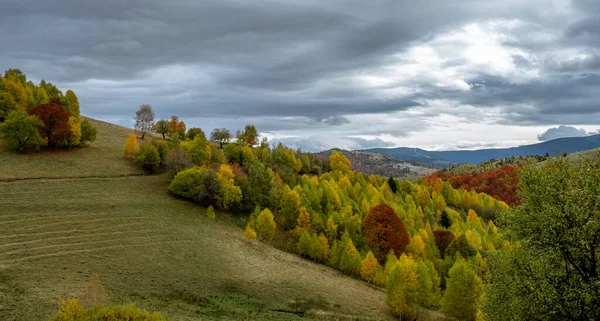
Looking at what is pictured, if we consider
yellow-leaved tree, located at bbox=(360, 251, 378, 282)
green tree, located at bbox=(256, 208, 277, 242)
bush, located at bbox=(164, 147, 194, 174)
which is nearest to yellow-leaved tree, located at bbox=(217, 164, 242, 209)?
bush, located at bbox=(164, 147, 194, 174)

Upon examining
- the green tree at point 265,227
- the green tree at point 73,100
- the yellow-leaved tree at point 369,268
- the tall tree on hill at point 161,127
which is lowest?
the yellow-leaved tree at point 369,268

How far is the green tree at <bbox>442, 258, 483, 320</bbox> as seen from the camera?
65688 millimetres

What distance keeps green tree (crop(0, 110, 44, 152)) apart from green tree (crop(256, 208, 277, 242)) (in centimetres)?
6644

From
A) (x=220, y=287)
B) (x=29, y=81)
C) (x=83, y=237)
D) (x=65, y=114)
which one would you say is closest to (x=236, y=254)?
(x=220, y=287)

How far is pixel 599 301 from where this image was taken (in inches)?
854

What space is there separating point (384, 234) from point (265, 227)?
32164mm

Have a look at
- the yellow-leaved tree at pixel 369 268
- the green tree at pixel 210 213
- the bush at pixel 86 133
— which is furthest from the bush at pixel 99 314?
the bush at pixel 86 133

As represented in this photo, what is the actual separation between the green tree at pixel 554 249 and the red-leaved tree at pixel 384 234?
3023 inches

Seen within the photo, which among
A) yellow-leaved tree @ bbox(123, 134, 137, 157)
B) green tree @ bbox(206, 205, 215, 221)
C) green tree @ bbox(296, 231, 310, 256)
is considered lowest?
green tree @ bbox(296, 231, 310, 256)

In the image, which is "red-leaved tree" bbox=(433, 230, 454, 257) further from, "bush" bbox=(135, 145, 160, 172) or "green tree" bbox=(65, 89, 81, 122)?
"green tree" bbox=(65, 89, 81, 122)

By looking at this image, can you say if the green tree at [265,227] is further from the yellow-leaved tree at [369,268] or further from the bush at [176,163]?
the bush at [176,163]

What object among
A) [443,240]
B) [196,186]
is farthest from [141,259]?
[443,240]

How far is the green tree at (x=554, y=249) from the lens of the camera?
22438 mm

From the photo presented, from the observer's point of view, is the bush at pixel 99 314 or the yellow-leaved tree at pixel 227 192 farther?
the yellow-leaved tree at pixel 227 192
